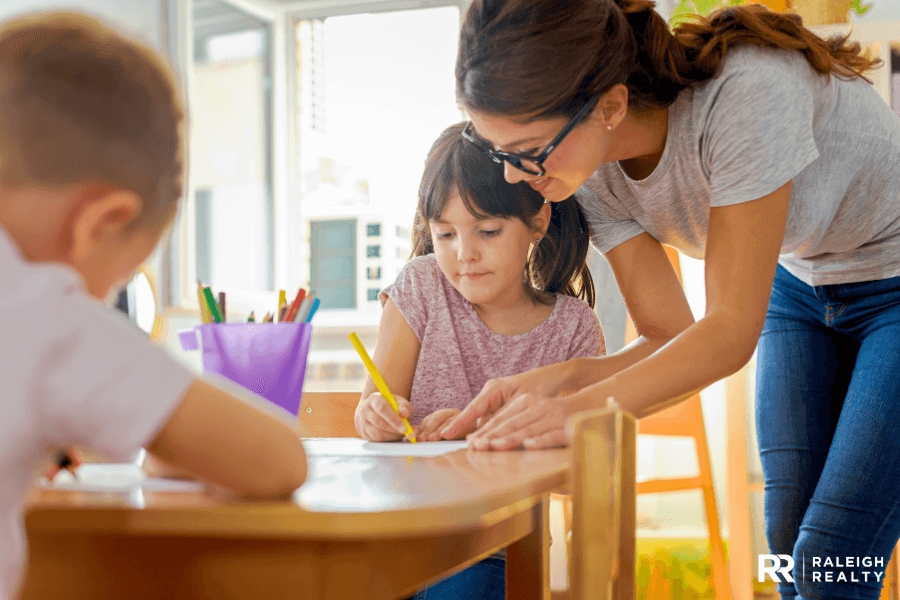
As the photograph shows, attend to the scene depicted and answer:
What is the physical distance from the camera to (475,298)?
1217 mm

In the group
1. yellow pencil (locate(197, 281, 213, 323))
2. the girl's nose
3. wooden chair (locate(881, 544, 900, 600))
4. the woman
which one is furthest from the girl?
wooden chair (locate(881, 544, 900, 600))

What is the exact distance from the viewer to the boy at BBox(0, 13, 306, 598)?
14.0 inches

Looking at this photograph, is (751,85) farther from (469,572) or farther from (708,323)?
(469,572)

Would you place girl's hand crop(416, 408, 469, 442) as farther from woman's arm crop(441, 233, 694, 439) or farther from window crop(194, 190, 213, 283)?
window crop(194, 190, 213, 283)

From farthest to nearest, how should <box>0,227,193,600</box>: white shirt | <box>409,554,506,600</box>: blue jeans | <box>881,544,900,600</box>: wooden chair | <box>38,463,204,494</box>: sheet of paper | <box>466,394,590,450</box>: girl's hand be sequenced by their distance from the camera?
<box>881,544,900,600</box>: wooden chair → <box>409,554,506,600</box>: blue jeans → <box>466,394,590,450</box>: girl's hand → <box>38,463,204,494</box>: sheet of paper → <box>0,227,193,600</box>: white shirt

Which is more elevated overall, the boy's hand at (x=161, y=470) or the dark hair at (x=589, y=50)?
the dark hair at (x=589, y=50)

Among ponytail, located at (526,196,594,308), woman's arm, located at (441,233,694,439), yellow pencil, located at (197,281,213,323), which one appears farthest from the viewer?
ponytail, located at (526,196,594,308)

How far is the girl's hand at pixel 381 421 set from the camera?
0.92 m

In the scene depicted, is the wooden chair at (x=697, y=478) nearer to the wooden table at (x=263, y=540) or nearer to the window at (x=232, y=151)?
the wooden table at (x=263, y=540)

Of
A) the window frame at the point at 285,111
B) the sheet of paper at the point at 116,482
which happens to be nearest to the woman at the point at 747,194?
the sheet of paper at the point at 116,482

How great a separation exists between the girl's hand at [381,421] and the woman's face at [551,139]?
1.09 ft

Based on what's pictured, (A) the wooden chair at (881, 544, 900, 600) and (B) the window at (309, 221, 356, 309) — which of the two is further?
(B) the window at (309, 221, 356, 309)

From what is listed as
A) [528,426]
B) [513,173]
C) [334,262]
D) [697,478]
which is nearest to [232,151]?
[334,262]

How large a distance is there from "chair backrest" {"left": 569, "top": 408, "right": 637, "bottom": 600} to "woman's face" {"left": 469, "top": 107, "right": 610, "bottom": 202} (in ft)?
1.38
